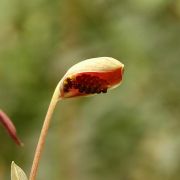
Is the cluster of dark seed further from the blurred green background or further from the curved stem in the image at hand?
the blurred green background

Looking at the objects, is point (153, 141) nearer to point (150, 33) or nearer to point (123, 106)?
point (123, 106)

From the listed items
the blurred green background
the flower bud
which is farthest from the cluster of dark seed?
the blurred green background

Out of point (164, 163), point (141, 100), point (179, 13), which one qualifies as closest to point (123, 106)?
point (141, 100)

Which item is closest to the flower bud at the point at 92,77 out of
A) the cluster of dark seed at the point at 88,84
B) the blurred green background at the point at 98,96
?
the cluster of dark seed at the point at 88,84

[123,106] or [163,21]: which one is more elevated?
[163,21]

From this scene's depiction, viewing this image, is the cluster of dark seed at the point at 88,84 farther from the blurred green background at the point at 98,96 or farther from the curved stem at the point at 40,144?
the blurred green background at the point at 98,96

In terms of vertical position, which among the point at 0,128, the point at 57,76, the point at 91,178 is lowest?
the point at 91,178

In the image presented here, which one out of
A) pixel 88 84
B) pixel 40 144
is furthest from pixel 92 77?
pixel 40 144
